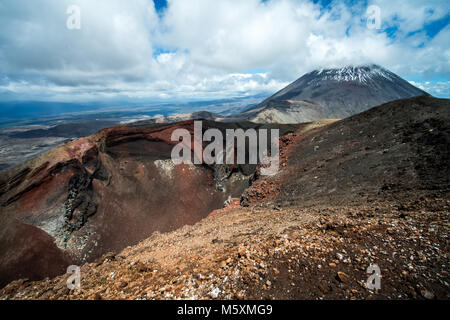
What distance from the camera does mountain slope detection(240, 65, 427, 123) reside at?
323ft

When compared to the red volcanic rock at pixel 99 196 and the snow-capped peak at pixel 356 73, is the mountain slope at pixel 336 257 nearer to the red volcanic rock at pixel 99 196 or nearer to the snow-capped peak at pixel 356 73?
the red volcanic rock at pixel 99 196

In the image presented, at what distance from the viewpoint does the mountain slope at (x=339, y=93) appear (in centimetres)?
9844

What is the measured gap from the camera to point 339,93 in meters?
128

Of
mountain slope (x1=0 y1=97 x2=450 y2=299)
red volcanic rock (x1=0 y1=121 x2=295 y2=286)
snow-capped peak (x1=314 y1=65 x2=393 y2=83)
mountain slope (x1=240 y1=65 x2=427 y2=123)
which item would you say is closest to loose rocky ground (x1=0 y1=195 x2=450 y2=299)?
mountain slope (x1=0 y1=97 x2=450 y2=299)

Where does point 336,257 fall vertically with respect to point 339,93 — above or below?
below

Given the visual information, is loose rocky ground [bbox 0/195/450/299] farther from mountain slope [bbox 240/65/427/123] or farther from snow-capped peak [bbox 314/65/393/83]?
snow-capped peak [bbox 314/65/393/83]

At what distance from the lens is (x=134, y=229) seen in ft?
44.7

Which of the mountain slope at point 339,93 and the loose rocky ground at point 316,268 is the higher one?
the mountain slope at point 339,93

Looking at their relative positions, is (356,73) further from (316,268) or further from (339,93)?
(316,268)

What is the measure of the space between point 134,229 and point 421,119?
1947cm

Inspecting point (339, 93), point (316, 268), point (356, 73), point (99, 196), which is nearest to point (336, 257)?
point (316, 268)

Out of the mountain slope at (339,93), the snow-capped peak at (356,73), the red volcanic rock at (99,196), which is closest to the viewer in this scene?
the red volcanic rock at (99,196)

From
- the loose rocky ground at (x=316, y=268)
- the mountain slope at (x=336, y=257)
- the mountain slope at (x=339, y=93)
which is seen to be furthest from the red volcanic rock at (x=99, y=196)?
the mountain slope at (x=339, y=93)
